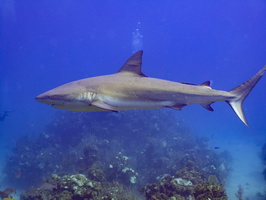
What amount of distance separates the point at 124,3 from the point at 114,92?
504 ft

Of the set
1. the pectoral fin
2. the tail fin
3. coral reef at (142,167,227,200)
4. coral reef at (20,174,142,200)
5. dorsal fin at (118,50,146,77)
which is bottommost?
coral reef at (20,174,142,200)

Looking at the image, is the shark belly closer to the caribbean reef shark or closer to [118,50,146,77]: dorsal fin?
the caribbean reef shark

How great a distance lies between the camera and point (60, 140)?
2072cm

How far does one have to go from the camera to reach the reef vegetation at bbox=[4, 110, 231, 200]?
678 centimetres

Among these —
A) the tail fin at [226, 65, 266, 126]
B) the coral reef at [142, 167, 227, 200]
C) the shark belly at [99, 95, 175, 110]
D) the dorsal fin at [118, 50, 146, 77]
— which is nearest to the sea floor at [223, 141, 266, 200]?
the coral reef at [142, 167, 227, 200]

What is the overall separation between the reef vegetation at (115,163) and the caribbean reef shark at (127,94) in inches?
124

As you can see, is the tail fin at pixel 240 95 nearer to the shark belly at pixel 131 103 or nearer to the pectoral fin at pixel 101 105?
the shark belly at pixel 131 103

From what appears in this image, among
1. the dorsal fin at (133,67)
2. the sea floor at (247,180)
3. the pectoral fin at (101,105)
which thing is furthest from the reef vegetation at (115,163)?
the dorsal fin at (133,67)

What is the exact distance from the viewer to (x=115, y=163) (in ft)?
38.5

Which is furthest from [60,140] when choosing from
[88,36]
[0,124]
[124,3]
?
[88,36]

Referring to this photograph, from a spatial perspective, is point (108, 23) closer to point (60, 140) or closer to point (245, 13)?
point (245, 13)

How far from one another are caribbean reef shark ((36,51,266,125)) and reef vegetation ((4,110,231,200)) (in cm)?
315

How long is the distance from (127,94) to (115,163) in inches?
350

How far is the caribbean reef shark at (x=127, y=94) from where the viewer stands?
376 cm
